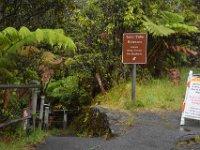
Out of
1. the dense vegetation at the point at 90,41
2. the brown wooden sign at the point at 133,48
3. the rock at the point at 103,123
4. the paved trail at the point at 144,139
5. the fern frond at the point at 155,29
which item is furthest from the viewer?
the fern frond at the point at 155,29

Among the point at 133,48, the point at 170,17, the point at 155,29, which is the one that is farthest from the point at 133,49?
the point at 170,17

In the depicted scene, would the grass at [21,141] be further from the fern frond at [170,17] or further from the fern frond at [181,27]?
the fern frond at [170,17]

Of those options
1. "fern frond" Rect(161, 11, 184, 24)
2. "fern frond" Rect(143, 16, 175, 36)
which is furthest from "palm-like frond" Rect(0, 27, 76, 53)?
"fern frond" Rect(161, 11, 184, 24)

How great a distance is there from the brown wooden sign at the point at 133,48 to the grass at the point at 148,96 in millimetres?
953

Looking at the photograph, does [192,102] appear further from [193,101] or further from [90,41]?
[90,41]

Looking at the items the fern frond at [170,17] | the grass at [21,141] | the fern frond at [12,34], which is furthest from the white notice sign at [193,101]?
the fern frond at [170,17]

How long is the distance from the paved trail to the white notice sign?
245 mm

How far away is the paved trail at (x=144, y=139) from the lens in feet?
26.7

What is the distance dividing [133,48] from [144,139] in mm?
2954

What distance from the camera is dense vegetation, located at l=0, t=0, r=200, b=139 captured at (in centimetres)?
1131

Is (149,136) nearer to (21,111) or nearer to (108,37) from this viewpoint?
(21,111)

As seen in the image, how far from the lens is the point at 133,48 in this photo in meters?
10.9

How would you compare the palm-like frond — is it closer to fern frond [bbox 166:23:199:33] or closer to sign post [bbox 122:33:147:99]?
sign post [bbox 122:33:147:99]

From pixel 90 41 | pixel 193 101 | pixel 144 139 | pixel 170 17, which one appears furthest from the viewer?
pixel 170 17
